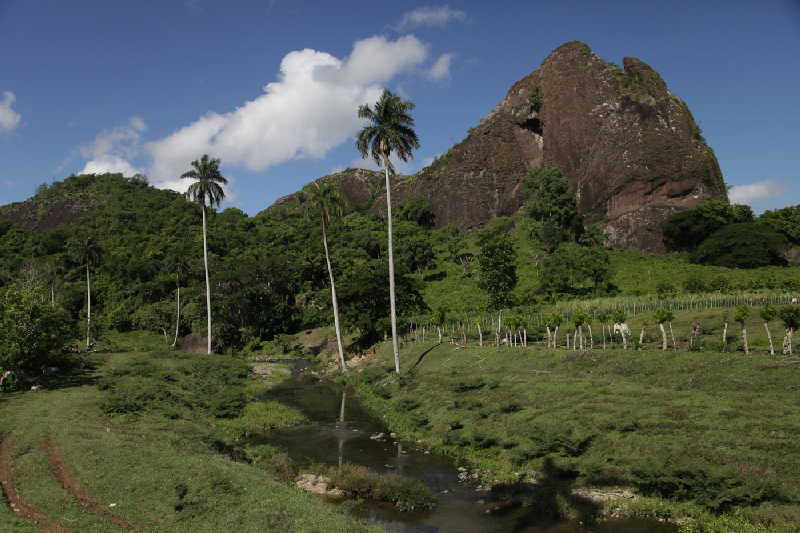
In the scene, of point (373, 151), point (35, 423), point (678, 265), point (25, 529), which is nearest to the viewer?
point (25, 529)

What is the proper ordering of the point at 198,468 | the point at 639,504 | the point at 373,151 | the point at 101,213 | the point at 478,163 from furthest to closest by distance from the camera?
1. the point at 101,213
2. the point at 478,163
3. the point at 373,151
4. the point at 198,468
5. the point at 639,504

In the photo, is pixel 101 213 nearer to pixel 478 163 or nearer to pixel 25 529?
pixel 478 163

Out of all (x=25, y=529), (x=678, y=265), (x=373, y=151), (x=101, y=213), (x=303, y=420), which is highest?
(x=101, y=213)

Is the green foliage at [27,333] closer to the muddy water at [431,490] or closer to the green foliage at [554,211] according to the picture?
the muddy water at [431,490]

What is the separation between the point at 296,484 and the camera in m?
20.2

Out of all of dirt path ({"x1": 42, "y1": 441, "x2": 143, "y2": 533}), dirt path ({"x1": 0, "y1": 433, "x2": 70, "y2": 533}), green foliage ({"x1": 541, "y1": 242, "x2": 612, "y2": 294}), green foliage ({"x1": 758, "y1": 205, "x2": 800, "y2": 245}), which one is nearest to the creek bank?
dirt path ({"x1": 42, "y1": 441, "x2": 143, "y2": 533})

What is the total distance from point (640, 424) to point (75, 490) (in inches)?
811

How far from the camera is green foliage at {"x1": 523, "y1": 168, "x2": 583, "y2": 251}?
289 ft

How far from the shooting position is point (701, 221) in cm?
7888

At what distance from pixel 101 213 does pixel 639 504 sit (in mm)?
150552

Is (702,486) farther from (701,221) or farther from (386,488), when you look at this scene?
(701,221)

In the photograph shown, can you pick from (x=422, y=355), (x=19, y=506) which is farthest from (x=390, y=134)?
(x=19, y=506)

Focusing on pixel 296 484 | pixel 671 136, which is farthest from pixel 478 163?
pixel 296 484

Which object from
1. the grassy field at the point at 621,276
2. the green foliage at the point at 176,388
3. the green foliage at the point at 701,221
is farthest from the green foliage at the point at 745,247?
the green foliage at the point at 176,388
